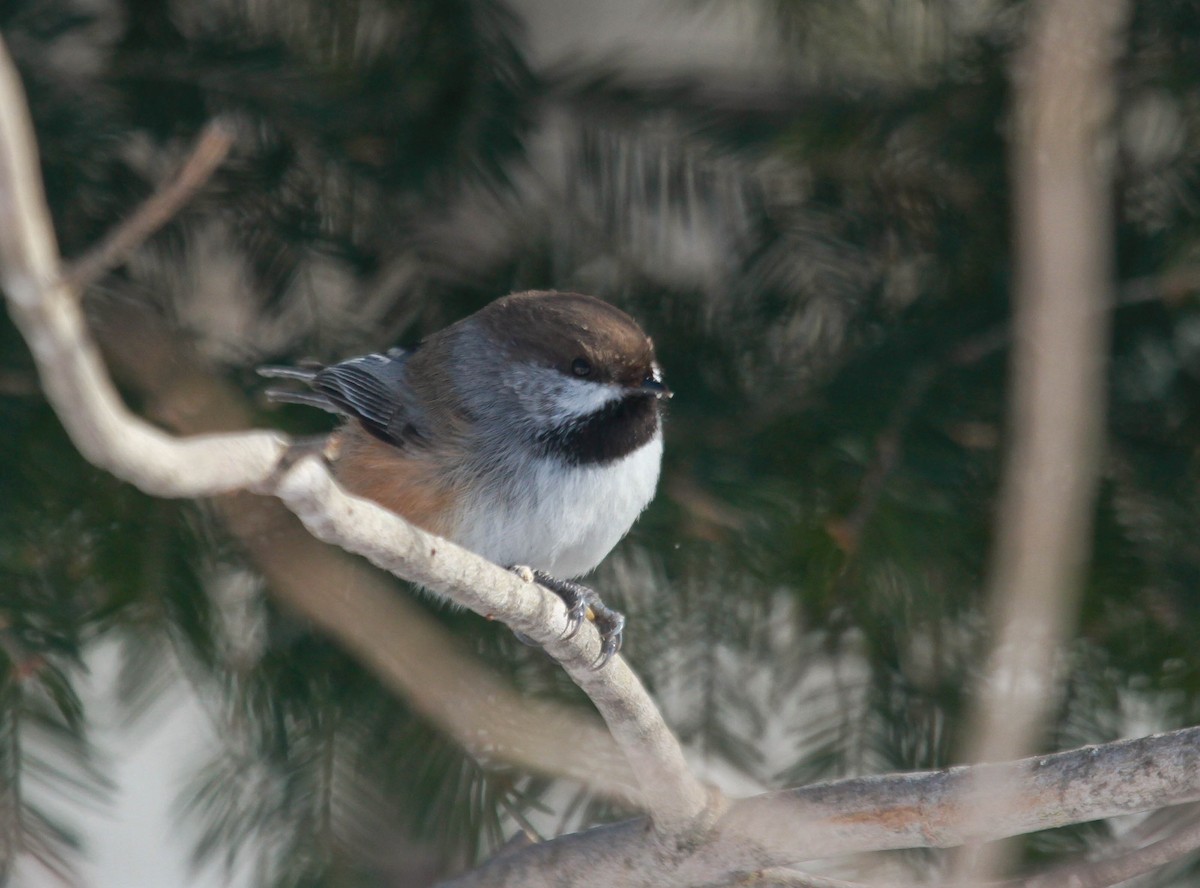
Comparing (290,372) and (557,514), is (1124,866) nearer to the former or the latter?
(557,514)

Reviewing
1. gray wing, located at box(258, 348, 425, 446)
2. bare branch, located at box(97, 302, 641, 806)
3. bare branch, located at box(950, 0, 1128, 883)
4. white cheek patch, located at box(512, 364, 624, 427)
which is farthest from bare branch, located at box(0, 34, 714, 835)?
white cheek patch, located at box(512, 364, 624, 427)

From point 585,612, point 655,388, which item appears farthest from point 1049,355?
point 655,388

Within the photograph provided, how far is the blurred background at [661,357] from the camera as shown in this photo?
1.71 meters

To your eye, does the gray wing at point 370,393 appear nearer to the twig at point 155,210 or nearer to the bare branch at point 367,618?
the bare branch at point 367,618

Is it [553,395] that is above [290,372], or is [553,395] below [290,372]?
Answer: above

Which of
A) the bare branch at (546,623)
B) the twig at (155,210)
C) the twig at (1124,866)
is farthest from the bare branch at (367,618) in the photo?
the twig at (155,210)

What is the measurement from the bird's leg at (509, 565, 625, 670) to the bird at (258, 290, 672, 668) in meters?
0.21

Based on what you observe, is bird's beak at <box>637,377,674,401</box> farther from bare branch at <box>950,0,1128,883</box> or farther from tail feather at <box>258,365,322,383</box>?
bare branch at <box>950,0,1128,883</box>

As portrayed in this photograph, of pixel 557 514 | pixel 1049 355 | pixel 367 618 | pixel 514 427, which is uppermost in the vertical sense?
pixel 1049 355

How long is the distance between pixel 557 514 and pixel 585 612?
1.34ft

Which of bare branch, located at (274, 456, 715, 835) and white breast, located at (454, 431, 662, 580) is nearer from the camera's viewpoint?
bare branch, located at (274, 456, 715, 835)

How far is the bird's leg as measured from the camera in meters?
1.49

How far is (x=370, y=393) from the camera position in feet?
6.74

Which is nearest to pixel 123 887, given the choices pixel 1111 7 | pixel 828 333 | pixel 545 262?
pixel 545 262
